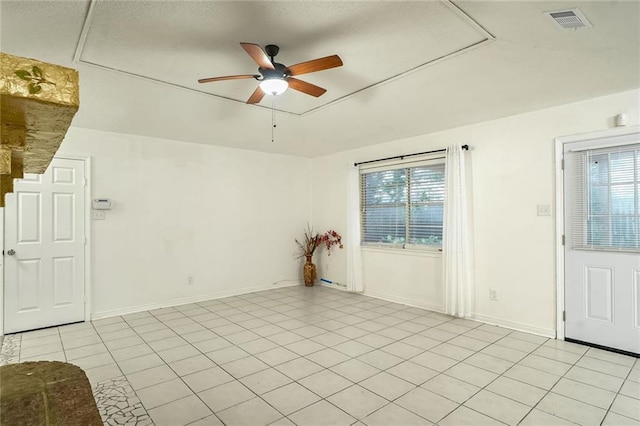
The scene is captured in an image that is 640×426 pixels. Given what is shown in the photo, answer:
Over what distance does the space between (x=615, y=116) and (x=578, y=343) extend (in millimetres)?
2278

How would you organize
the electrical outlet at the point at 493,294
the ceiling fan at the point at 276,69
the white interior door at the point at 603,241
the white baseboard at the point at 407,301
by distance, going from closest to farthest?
the ceiling fan at the point at 276,69 < the white interior door at the point at 603,241 < the electrical outlet at the point at 493,294 < the white baseboard at the point at 407,301

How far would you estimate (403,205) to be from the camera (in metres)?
5.28

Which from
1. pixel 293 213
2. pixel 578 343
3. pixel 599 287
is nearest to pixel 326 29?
pixel 599 287

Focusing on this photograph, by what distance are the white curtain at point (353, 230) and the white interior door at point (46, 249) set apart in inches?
149

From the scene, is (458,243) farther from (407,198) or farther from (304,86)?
(304,86)

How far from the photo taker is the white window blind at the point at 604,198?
3.28m

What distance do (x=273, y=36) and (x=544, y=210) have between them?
333 centimetres

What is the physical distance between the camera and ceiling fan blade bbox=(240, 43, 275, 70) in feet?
7.04

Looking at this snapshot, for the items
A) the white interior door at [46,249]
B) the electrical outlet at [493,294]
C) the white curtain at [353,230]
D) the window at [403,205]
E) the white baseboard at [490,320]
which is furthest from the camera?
the white curtain at [353,230]

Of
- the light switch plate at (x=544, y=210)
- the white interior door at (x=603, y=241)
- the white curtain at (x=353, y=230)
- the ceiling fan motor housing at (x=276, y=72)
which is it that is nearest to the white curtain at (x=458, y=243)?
the light switch plate at (x=544, y=210)

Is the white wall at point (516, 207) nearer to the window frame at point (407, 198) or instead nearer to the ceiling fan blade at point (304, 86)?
the window frame at point (407, 198)

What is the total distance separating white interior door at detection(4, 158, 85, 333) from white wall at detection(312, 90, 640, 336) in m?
4.46

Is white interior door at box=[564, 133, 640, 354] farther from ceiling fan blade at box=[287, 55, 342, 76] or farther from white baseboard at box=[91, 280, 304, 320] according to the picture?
white baseboard at box=[91, 280, 304, 320]

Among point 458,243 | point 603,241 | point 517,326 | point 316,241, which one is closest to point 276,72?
point 458,243
